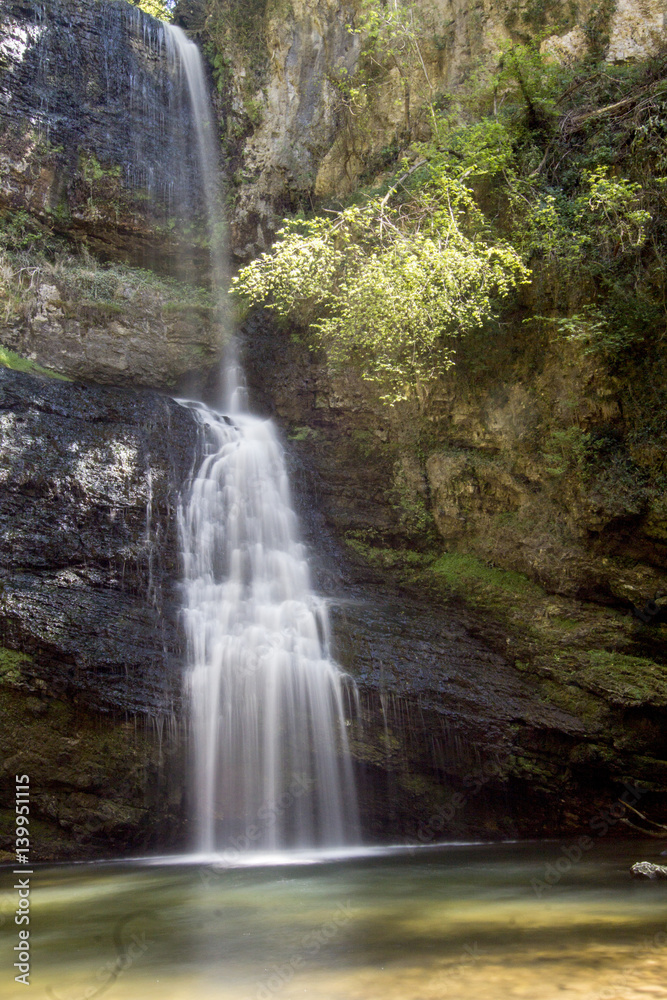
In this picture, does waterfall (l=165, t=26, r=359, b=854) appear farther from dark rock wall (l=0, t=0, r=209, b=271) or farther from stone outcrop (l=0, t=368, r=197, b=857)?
dark rock wall (l=0, t=0, r=209, b=271)

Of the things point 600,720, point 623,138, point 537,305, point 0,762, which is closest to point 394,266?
point 537,305

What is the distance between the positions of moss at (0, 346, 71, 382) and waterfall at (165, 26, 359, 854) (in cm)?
346

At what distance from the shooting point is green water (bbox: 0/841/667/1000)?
404 centimetres

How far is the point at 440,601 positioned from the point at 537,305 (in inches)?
198

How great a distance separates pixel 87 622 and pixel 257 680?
2.42 m

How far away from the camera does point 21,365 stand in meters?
12.9

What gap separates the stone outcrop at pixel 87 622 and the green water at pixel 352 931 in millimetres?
970

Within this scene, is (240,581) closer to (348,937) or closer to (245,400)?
(245,400)

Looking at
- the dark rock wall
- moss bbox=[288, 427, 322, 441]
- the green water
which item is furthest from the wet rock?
the dark rock wall

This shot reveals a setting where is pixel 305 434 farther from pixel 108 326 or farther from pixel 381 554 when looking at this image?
pixel 108 326

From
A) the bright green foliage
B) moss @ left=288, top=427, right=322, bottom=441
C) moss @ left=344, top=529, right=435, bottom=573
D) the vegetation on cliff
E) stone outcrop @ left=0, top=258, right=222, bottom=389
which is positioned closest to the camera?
the vegetation on cliff

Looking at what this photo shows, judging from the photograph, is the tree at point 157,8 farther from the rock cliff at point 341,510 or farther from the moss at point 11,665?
the moss at point 11,665

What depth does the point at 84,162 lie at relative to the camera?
50.3 ft

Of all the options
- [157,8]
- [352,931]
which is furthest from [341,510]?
[157,8]
